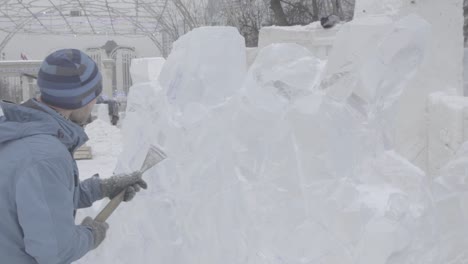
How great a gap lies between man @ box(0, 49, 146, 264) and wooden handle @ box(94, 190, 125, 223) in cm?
18

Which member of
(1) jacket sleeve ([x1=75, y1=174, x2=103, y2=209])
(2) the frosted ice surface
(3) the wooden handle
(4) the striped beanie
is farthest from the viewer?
(2) the frosted ice surface

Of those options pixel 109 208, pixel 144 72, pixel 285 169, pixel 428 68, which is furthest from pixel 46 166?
pixel 428 68

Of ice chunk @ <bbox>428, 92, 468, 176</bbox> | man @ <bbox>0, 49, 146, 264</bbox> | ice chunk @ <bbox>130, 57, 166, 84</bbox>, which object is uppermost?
man @ <bbox>0, 49, 146, 264</bbox>

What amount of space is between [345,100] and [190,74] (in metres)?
0.73

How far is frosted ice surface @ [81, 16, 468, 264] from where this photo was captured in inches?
77.4

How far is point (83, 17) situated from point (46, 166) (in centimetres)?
2386

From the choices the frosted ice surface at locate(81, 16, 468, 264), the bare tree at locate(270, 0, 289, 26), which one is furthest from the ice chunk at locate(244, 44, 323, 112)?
the bare tree at locate(270, 0, 289, 26)

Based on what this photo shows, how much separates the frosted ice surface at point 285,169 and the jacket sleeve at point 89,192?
49 cm

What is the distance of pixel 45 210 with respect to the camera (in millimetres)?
1293

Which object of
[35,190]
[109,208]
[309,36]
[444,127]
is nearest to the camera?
[35,190]

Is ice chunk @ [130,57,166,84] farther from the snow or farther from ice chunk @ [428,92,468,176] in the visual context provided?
the snow

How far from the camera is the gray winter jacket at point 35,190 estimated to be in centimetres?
129

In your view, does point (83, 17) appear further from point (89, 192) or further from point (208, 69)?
point (89, 192)

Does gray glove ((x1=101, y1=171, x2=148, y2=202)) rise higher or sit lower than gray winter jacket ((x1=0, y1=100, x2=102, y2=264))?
lower
